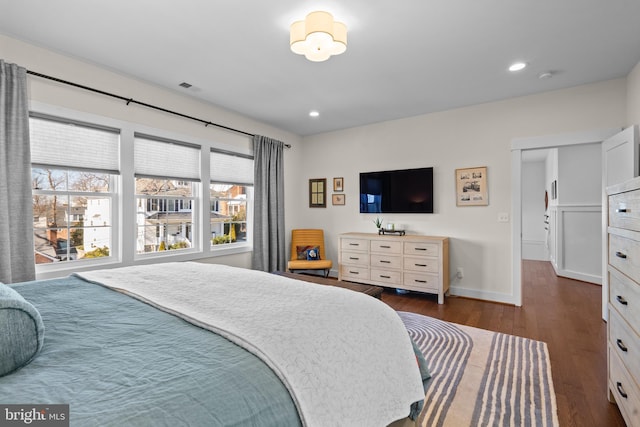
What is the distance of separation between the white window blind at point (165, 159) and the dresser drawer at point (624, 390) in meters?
4.04

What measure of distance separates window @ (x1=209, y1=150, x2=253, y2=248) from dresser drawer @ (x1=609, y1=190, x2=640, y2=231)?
3883 mm

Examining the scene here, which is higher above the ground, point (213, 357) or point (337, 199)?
point (337, 199)

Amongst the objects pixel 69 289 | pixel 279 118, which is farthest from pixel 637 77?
pixel 69 289

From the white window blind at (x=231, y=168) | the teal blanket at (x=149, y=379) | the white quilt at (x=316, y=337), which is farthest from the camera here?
the white window blind at (x=231, y=168)

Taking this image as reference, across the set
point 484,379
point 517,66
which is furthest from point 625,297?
point 517,66

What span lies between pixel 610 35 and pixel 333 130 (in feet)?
11.3

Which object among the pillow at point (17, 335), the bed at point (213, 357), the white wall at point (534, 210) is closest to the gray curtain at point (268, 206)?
the bed at point (213, 357)

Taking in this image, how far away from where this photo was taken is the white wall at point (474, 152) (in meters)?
3.37

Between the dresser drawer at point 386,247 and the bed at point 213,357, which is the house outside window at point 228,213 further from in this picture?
the bed at point 213,357

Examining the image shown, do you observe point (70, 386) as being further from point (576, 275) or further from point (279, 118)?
point (576, 275)

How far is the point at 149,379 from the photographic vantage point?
703 millimetres

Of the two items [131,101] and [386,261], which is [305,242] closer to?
[386,261]

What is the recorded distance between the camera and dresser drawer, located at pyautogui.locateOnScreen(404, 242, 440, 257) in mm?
3799

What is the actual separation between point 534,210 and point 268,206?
6463 millimetres
